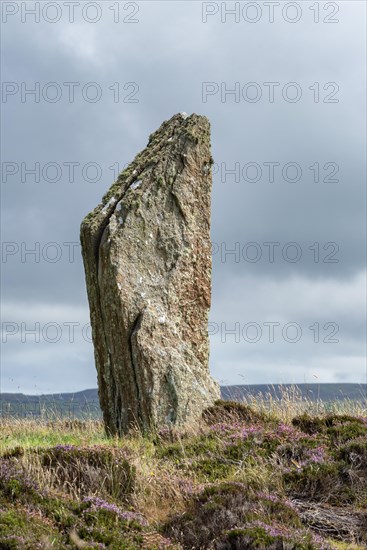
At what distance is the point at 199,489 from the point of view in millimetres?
10789

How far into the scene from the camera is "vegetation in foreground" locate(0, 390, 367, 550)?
29.3 feet

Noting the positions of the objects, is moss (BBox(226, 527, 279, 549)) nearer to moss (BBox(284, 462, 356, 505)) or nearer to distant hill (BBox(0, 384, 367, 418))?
moss (BBox(284, 462, 356, 505))

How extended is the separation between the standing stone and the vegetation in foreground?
99 cm

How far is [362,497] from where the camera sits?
11633 millimetres

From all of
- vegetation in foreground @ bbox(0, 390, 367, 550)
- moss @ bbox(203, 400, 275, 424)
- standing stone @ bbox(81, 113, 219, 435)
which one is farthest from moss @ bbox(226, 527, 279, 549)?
standing stone @ bbox(81, 113, 219, 435)

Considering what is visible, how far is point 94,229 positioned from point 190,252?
6.59 ft

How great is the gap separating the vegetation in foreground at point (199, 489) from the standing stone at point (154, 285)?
99 cm

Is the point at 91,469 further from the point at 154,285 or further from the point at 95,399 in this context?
the point at 95,399

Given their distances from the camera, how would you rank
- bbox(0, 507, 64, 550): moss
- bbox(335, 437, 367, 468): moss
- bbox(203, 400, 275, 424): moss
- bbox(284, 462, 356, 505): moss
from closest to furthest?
bbox(0, 507, 64, 550): moss, bbox(284, 462, 356, 505): moss, bbox(335, 437, 367, 468): moss, bbox(203, 400, 275, 424): moss

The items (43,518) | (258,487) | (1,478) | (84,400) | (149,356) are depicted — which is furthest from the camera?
(84,400)

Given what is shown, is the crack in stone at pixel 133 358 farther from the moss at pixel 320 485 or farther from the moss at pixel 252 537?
the moss at pixel 252 537

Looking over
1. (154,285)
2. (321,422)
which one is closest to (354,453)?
(321,422)

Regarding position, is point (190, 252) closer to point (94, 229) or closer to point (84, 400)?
point (94, 229)

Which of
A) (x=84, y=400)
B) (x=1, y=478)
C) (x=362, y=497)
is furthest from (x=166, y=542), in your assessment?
(x=84, y=400)
